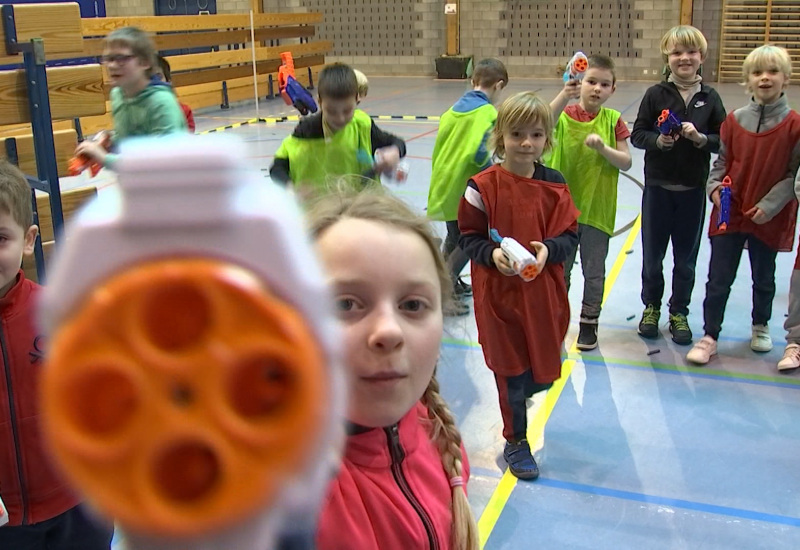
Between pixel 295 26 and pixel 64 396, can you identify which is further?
pixel 295 26

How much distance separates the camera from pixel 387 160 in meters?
3.84

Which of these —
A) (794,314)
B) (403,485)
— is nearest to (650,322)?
(794,314)

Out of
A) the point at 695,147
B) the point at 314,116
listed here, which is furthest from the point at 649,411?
the point at 314,116

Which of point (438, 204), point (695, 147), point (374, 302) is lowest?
point (438, 204)

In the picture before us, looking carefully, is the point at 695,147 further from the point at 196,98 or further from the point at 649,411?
the point at 196,98

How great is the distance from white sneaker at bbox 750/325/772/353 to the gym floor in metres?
0.05

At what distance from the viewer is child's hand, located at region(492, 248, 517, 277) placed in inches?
122

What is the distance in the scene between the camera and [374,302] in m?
0.80

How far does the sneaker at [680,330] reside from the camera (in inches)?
184

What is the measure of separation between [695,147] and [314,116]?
2113 millimetres

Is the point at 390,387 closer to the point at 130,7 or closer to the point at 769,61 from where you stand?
the point at 769,61

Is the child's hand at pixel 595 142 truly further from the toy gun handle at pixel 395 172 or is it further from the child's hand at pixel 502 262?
the child's hand at pixel 502 262

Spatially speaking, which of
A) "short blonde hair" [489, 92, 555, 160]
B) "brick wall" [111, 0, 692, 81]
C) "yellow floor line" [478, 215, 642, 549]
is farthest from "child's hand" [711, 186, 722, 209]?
"brick wall" [111, 0, 692, 81]

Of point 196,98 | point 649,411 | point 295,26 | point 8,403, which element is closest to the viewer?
point 8,403
